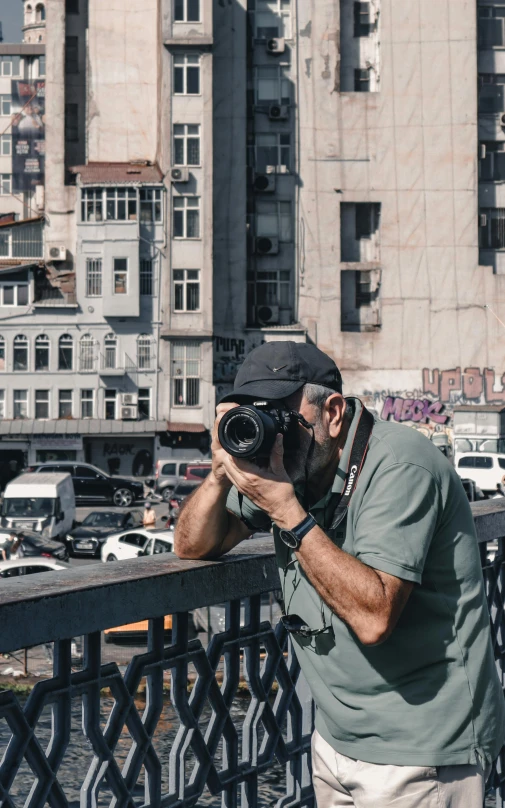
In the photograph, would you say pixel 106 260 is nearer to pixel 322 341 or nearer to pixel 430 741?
pixel 322 341

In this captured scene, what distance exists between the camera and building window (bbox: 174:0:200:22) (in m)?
53.3

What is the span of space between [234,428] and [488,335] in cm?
5435

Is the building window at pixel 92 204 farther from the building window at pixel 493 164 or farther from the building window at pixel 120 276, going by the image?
the building window at pixel 493 164

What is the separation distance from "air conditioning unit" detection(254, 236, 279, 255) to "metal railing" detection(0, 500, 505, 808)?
52.0 metres

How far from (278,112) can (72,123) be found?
11.2 metres

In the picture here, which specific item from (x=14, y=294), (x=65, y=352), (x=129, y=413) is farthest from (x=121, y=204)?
(x=129, y=413)

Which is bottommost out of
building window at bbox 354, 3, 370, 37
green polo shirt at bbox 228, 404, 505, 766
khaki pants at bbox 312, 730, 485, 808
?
khaki pants at bbox 312, 730, 485, 808

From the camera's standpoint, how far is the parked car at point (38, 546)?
2722cm

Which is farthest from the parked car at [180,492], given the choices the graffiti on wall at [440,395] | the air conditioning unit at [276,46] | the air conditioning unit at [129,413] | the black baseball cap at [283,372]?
the black baseball cap at [283,372]

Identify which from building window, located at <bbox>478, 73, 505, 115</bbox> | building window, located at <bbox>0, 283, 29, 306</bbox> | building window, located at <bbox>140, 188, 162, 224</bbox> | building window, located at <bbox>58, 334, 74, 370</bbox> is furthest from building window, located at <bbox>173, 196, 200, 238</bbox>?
building window, located at <bbox>478, 73, 505, 115</bbox>

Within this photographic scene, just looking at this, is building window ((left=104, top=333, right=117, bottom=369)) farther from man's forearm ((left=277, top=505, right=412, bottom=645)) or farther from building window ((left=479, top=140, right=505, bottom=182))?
man's forearm ((left=277, top=505, right=412, bottom=645))

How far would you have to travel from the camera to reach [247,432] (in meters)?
2.79

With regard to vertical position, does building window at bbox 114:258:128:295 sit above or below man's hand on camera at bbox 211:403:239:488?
above

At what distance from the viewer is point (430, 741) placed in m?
2.70
